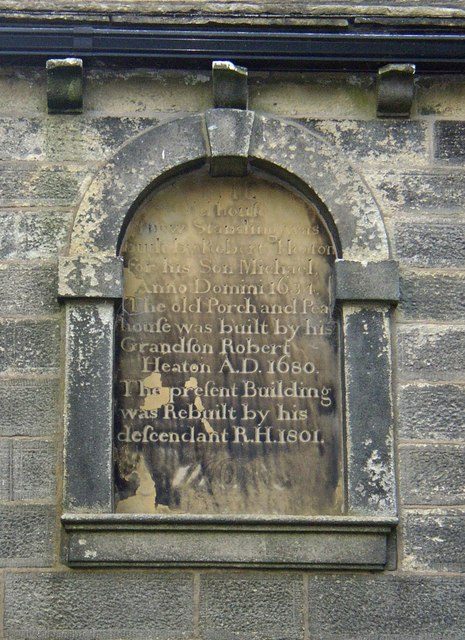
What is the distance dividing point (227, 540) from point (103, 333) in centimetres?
120

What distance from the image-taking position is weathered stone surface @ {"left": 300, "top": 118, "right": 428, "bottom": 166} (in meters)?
7.36

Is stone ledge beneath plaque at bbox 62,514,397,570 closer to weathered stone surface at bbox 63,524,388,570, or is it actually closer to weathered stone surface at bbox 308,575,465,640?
weathered stone surface at bbox 63,524,388,570

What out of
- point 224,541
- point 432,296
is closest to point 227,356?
point 224,541

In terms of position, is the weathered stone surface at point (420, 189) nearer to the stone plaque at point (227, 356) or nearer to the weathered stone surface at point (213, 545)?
the stone plaque at point (227, 356)

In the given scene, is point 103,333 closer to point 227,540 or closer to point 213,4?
point 227,540

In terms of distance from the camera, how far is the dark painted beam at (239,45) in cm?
722

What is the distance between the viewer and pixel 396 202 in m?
7.29

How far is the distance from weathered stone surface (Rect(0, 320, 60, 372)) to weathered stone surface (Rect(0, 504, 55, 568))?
71cm

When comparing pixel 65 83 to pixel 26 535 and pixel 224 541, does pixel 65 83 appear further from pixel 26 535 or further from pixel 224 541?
pixel 224 541

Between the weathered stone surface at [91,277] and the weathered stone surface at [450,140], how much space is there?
1.81m

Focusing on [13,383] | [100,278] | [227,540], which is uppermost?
[100,278]

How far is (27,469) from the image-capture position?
22.5 ft

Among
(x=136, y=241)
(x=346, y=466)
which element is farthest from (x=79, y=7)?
(x=346, y=466)

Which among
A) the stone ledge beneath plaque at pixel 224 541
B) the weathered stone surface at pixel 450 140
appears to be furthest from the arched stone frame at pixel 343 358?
the weathered stone surface at pixel 450 140
